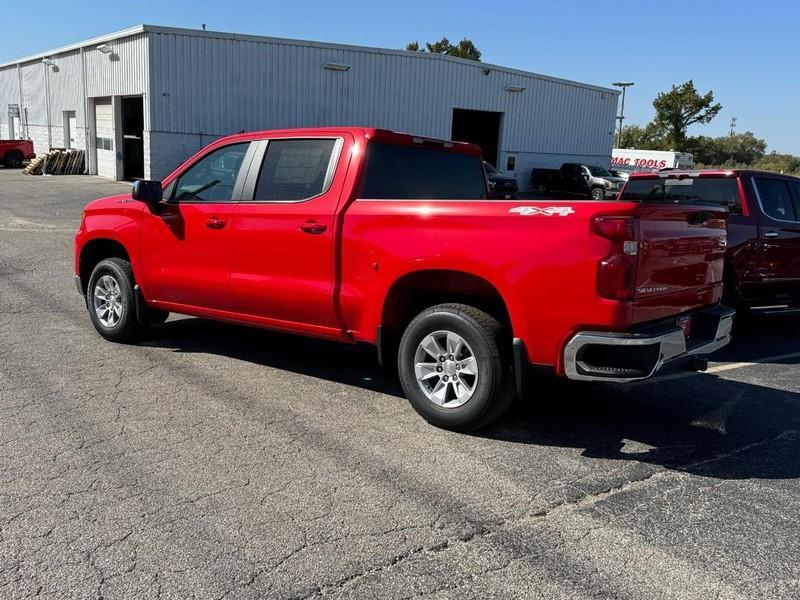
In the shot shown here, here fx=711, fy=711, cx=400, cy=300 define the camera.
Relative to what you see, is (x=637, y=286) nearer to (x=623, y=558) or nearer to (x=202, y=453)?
(x=623, y=558)

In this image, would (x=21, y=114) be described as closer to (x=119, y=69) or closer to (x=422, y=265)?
(x=119, y=69)

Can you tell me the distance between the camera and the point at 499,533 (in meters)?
3.32

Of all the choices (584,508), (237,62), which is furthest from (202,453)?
(237,62)

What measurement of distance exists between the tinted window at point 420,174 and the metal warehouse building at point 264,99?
22.0 meters

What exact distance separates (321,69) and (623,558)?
2794 centimetres

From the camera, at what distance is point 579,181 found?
34.3m

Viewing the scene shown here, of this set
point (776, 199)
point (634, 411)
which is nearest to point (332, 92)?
point (776, 199)

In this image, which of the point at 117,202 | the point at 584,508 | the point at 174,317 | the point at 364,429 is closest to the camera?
the point at 584,508

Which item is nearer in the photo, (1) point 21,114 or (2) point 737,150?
(1) point 21,114

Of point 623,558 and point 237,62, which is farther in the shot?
point 237,62

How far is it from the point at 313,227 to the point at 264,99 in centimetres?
2412

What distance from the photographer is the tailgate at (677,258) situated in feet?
13.3

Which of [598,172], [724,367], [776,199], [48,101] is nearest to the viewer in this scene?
[724,367]

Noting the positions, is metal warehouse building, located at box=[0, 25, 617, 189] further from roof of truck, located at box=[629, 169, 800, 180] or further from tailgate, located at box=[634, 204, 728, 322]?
tailgate, located at box=[634, 204, 728, 322]
